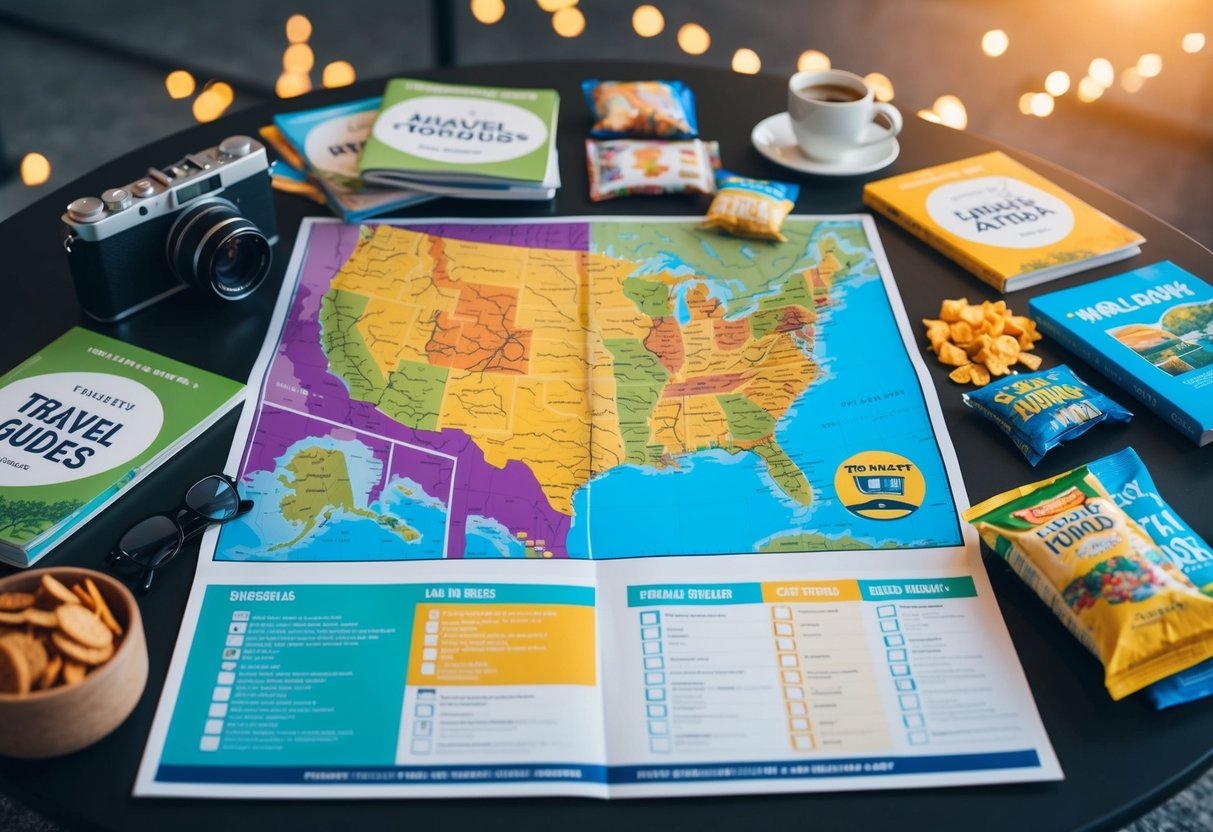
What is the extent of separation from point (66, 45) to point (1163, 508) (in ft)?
8.50

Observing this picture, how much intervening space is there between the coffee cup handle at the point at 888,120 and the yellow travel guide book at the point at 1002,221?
0.05 meters

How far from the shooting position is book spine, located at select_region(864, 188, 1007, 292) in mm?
1082

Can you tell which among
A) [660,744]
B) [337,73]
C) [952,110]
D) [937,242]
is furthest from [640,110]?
[337,73]

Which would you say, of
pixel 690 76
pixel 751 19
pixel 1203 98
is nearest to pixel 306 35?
pixel 751 19

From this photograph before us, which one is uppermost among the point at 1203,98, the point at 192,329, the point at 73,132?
the point at 192,329

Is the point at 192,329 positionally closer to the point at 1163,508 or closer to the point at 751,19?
the point at 1163,508

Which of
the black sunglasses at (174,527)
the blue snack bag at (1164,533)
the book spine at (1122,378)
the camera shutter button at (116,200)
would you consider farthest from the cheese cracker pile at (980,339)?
the camera shutter button at (116,200)

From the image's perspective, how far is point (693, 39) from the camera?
2623mm

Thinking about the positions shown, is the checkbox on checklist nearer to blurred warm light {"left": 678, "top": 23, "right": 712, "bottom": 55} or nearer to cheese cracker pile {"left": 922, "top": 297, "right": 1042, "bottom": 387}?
cheese cracker pile {"left": 922, "top": 297, "right": 1042, "bottom": 387}

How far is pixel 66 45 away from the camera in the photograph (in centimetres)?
256

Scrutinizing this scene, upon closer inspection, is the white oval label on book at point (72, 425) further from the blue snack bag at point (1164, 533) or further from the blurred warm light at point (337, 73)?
the blurred warm light at point (337, 73)

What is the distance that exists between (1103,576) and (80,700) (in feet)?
2.14

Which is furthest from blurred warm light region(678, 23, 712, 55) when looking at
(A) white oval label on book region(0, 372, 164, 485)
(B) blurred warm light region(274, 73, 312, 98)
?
(A) white oval label on book region(0, 372, 164, 485)

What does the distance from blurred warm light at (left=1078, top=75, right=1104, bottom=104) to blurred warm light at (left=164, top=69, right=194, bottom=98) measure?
1971mm
